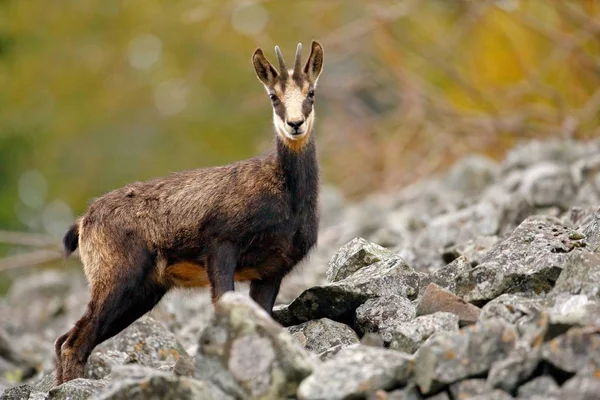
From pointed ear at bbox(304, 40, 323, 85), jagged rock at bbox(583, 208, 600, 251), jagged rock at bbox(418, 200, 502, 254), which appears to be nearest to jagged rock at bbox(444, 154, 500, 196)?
jagged rock at bbox(418, 200, 502, 254)

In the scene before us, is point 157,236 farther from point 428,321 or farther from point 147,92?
point 147,92

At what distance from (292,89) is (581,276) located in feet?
9.94

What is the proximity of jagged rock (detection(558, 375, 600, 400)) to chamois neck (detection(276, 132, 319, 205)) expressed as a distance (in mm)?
3536

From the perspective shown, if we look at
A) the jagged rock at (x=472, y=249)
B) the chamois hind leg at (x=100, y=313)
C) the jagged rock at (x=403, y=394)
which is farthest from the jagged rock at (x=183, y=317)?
the jagged rock at (x=403, y=394)

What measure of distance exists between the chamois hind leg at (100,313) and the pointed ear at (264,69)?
162 centimetres

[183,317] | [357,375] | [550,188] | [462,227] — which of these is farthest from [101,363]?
[550,188]

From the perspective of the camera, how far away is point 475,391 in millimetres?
5094

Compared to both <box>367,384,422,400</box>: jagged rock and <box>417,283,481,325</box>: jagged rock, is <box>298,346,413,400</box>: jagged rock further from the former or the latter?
<box>417,283,481,325</box>: jagged rock

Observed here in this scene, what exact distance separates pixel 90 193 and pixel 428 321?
2932 centimetres

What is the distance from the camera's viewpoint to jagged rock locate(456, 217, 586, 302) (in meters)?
6.60

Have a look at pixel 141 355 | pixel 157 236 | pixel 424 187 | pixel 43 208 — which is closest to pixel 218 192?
pixel 157 236

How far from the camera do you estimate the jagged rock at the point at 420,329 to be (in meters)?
5.99

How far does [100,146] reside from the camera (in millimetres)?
38062

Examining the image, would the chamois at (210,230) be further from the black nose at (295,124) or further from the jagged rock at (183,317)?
the jagged rock at (183,317)
